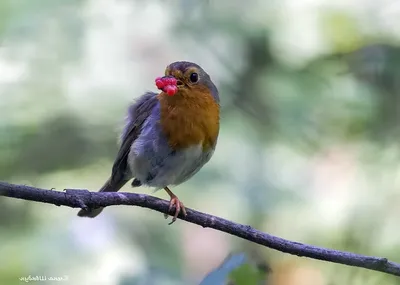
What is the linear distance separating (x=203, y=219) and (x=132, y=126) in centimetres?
126

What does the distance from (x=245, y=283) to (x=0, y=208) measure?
2.64m

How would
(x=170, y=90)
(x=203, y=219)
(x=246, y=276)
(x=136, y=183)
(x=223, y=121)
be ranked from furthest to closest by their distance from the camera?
(x=223, y=121), (x=136, y=183), (x=170, y=90), (x=203, y=219), (x=246, y=276)

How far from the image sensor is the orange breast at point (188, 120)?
10.4 ft

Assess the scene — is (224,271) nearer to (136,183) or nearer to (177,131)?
(177,131)

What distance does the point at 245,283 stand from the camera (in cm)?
178

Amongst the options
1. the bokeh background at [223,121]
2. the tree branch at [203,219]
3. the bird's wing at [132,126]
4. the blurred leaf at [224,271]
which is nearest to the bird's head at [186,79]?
the bird's wing at [132,126]

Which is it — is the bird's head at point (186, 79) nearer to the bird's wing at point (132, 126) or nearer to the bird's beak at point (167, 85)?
the bird's beak at point (167, 85)

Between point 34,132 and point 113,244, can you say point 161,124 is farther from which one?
point 34,132

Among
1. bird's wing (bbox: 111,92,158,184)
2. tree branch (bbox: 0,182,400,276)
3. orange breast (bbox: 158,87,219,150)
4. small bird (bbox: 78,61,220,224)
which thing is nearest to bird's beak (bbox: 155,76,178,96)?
small bird (bbox: 78,61,220,224)

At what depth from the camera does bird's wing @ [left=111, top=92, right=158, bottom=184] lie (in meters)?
3.48

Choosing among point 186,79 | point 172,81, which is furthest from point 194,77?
point 172,81

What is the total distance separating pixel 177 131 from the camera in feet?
10.5

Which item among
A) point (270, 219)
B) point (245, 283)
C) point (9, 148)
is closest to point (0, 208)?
point (9, 148)

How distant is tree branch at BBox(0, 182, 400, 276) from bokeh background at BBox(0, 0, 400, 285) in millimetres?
1388
